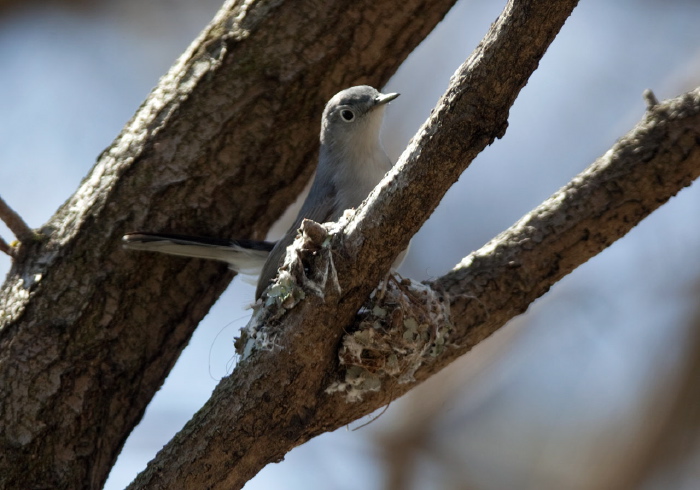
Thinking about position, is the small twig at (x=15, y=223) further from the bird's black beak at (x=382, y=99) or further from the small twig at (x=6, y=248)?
the bird's black beak at (x=382, y=99)

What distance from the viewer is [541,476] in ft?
15.5

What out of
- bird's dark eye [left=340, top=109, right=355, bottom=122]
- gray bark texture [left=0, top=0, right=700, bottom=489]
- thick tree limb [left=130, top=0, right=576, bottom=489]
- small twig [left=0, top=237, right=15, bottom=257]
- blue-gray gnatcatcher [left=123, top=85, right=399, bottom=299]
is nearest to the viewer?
thick tree limb [left=130, top=0, right=576, bottom=489]

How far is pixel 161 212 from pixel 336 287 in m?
0.91

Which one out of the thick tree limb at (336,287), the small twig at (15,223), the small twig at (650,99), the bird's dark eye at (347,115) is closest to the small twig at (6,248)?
the small twig at (15,223)

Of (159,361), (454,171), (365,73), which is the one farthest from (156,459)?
(365,73)

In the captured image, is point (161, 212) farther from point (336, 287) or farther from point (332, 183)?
point (336, 287)

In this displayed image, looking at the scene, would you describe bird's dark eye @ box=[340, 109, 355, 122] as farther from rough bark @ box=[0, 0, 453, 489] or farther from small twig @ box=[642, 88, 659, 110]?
small twig @ box=[642, 88, 659, 110]

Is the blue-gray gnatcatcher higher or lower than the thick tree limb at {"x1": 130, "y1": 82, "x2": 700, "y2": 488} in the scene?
higher

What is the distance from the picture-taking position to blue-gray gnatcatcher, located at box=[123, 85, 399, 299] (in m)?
2.73

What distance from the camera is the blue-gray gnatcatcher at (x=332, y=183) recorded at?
273 centimetres

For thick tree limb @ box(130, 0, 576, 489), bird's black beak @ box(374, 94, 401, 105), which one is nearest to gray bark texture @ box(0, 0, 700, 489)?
thick tree limb @ box(130, 0, 576, 489)

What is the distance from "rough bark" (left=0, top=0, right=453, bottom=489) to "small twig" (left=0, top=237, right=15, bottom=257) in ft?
0.16

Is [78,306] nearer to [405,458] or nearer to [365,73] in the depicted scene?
[365,73]

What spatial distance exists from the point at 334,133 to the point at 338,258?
109 cm
